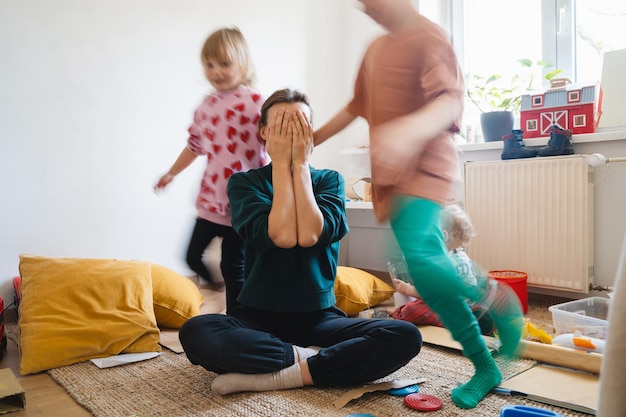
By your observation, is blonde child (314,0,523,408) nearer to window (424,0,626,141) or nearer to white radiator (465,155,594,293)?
white radiator (465,155,594,293)

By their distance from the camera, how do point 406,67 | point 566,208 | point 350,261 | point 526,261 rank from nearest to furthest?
point 406,67
point 566,208
point 526,261
point 350,261

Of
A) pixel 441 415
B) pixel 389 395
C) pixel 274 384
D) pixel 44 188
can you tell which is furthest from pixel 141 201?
pixel 441 415

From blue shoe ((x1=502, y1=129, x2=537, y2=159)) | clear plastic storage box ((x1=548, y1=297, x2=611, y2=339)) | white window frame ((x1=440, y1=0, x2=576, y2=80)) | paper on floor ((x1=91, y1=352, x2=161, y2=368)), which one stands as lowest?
paper on floor ((x1=91, y1=352, x2=161, y2=368))

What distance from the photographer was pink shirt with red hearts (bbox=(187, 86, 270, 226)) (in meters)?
1.61

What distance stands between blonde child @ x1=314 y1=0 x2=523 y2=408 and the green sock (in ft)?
0.37

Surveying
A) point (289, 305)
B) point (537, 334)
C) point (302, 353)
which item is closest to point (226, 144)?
point (289, 305)

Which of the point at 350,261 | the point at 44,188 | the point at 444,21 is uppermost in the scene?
the point at 444,21

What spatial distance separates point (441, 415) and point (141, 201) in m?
1.66

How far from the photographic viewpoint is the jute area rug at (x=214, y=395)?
1.13m

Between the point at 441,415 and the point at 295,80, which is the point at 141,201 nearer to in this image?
the point at 295,80

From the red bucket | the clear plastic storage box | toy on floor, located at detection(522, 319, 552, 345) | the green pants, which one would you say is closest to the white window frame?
the red bucket

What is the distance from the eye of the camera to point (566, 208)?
2139mm

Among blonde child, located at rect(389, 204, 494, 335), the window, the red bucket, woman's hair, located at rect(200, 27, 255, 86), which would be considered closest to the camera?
woman's hair, located at rect(200, 27, 255, 86)

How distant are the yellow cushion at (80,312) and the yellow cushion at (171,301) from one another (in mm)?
108
